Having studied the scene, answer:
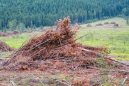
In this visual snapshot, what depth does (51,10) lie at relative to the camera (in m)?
69.3

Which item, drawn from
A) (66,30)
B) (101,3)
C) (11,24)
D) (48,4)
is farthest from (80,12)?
(66,30)

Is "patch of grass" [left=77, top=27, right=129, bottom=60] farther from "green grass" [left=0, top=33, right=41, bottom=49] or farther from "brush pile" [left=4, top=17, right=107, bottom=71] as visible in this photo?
"green grass" [left=0, top=33, right=41, bottom=49]

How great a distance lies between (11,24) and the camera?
53.5 metres

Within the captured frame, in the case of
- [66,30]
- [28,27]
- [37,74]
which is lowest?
[28,27]

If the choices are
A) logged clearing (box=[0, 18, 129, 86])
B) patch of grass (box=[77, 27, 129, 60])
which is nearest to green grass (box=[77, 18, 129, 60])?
patch of grass (box=[77, 27, 129, 60])

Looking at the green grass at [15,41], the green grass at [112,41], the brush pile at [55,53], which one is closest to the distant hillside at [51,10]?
the green grass at [15,41]

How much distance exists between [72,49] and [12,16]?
49467 mm

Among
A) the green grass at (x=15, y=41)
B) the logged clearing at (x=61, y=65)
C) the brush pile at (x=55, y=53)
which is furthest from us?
the green grass at (x=15, y=41)

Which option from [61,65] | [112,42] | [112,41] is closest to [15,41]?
[112,41]

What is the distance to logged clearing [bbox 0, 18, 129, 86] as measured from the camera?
795cm

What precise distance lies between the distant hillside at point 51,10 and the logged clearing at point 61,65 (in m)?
44.1

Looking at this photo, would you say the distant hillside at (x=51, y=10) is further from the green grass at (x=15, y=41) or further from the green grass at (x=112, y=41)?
the green grass at (x=112, y=41)

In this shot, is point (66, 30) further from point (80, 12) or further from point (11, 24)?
point (80, 12)

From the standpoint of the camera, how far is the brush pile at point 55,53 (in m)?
9.73
